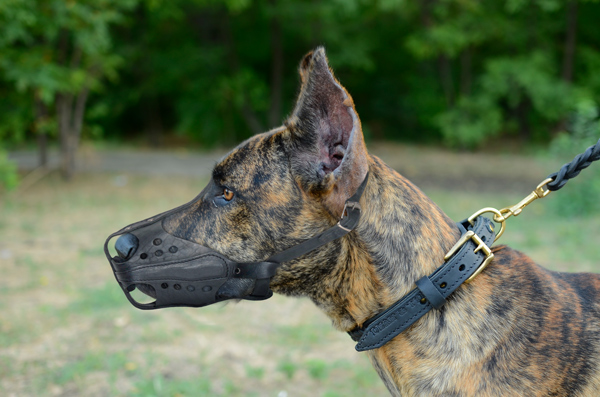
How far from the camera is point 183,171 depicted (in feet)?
49.9

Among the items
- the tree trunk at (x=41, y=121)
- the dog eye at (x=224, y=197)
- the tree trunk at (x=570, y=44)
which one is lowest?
the tree trunk at (x=41, y=121)

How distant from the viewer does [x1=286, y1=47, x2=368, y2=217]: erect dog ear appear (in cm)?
189

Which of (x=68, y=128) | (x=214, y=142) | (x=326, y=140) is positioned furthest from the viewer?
(x=214, y=142)

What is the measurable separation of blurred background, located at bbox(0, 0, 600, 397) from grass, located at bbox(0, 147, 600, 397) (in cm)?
2

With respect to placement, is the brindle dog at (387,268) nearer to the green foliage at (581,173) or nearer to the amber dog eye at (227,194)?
the amber dog eye at (227,194)

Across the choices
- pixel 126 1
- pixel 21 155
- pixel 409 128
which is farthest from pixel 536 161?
pixel 21 155

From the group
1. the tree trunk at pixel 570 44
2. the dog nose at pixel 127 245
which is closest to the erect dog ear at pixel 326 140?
the dog nose at pixel 127 245

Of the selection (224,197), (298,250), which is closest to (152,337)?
(224,197)

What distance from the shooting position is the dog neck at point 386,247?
6.52ft

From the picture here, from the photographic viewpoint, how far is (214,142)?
21297mm

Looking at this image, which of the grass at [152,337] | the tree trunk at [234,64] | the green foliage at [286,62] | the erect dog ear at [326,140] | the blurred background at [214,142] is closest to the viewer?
the erect dog ear at [326,140]

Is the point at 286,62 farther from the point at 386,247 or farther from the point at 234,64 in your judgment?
the point at 386,247

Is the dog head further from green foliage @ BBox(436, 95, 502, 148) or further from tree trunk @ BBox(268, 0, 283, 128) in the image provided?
tree trunk @ BBox(268, 0, 283, 128)

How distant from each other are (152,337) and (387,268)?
332 centimetres
